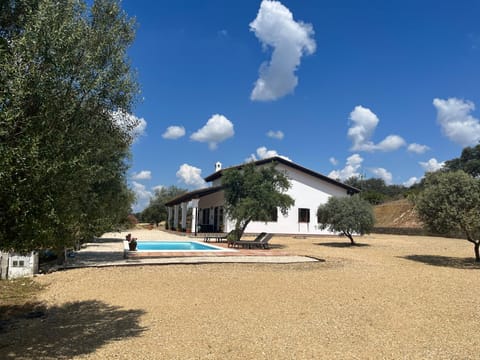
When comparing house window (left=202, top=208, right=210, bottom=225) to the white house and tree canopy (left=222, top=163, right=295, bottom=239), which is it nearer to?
the white house

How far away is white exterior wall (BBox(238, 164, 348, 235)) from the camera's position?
104 feet

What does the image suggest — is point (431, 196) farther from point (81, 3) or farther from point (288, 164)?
point (288, 164)

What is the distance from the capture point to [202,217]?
38875mm

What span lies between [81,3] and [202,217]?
33962mm

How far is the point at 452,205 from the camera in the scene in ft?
43.8

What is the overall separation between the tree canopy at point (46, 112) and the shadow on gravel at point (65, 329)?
137 centimetres

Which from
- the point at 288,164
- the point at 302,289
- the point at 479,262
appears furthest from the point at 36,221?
the point at 288,164

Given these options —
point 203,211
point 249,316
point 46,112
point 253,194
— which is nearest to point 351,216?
point 253,194

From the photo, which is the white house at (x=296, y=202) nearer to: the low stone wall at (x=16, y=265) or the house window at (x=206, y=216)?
the house window at (x=206, y=216)

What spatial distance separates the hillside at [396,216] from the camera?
37469 mm

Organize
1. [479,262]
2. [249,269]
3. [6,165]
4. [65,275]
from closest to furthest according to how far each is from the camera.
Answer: [6,165] < [65,275] < [249,269] < [479,262]

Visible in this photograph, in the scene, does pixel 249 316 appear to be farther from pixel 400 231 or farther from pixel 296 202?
pixel 400 231

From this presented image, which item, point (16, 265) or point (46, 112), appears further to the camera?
point (16, 265)

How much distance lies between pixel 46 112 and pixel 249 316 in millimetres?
4563
